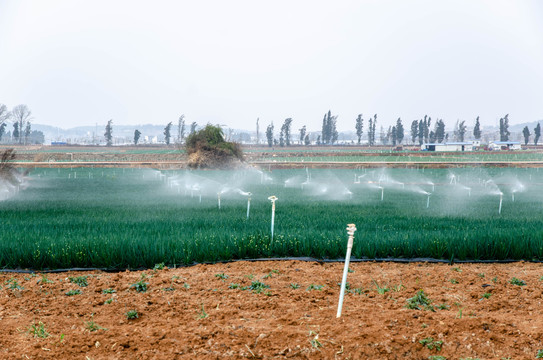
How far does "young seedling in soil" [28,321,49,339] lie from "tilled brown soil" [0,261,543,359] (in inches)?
0.7

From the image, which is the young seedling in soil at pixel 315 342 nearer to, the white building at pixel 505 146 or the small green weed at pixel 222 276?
the small green weed at pixel 222 276

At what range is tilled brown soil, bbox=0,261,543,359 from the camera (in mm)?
4078

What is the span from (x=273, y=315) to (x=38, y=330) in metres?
2.47

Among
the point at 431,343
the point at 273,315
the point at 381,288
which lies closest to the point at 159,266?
the point at 273,315

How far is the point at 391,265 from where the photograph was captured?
852 centimetres

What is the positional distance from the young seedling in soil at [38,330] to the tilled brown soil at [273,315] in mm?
19

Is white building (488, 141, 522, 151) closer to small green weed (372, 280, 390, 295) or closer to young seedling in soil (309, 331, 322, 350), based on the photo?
small green weed (372, 280, 390, 295)

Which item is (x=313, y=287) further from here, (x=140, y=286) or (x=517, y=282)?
(x=517, y=282)

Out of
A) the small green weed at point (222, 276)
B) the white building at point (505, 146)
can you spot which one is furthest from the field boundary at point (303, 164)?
the white building at point (505, 146)

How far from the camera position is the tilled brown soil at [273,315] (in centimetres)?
408

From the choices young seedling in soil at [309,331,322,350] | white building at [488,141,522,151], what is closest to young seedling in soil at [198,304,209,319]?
young seedling in soil at [309,331,322,350]

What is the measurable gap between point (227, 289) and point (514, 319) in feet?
11.5

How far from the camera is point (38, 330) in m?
4.71

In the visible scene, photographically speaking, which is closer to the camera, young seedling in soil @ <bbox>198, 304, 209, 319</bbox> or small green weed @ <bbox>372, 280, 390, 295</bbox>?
young seedling in soil @ <bbox>198, 304, 209, 319</bbox>
